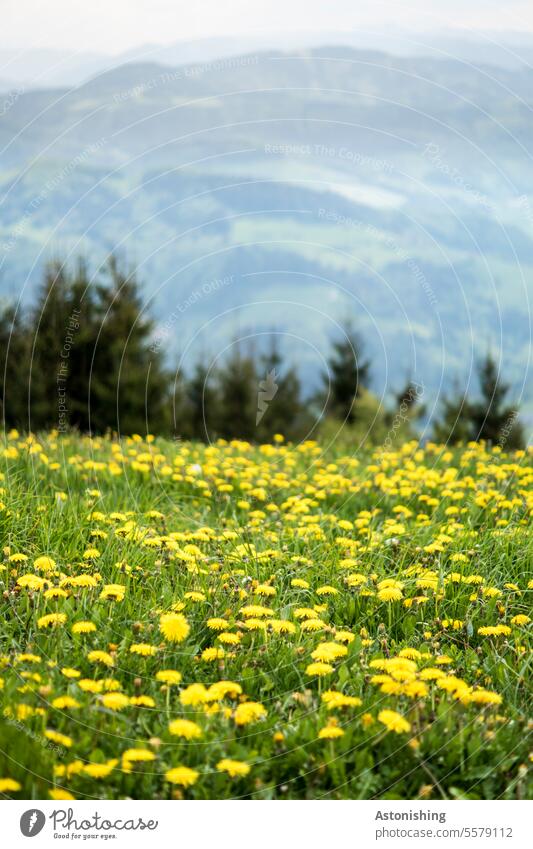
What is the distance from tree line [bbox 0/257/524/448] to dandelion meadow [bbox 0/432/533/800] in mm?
4274

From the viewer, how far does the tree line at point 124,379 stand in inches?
465

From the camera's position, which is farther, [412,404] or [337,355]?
[337,355]

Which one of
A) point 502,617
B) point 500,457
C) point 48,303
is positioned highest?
point 48,303

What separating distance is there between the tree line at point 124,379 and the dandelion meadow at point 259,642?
14.0 feet

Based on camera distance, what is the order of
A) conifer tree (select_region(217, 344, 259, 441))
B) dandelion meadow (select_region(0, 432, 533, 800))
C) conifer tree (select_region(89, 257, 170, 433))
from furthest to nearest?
conifer tree (select_region(217, 344, 259, 441)) → conifer tree (select_region(89, 257, 170, 433)) → dandelion meadow (select_region(0, 432, 533, 800))

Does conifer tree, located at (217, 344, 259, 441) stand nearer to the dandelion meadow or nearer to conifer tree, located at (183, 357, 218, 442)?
conifer tree, located at (183, 357, 218, 442)

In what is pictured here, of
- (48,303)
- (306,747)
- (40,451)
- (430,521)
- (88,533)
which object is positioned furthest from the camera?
(48,303)

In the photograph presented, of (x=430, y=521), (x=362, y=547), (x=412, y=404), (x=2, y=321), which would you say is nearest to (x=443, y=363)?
(x=430, y=521)

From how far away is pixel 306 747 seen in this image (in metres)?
3.26

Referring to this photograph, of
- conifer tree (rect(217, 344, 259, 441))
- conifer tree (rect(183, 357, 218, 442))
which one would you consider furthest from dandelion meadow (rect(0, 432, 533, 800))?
conifer tree (rect(217, 344, 259, 441))

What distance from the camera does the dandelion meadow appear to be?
10.6 ft

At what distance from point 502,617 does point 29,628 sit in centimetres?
254

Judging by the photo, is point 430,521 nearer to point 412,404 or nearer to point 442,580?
point 442,580

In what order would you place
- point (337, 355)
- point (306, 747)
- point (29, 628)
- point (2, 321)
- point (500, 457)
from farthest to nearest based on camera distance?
point (337, 355) → point (2, 321) → point (500, 457) → point (29, 628) → point (306, 747)
